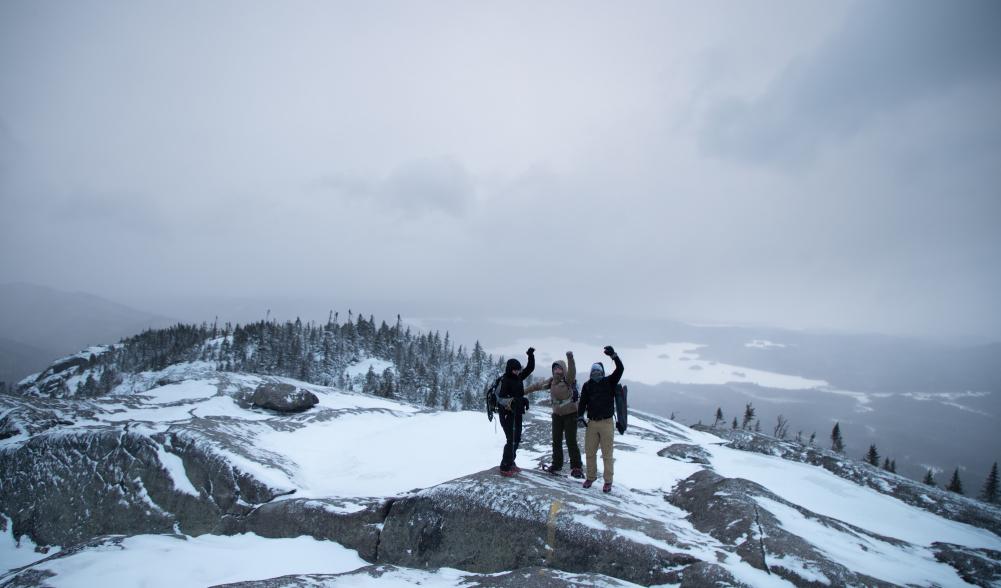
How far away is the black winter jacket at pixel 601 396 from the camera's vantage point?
11133 mm

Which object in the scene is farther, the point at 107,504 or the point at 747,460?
the point at 747,460

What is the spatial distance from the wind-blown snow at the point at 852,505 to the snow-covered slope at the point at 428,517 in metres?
0.10

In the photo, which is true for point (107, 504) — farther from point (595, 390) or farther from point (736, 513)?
point (736, 513)

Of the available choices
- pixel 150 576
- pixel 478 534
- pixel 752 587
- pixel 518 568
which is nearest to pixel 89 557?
pixel 150 576

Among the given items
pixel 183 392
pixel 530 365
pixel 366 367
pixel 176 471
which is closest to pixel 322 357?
pixel 366 367

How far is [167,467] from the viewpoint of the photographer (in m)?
18.2

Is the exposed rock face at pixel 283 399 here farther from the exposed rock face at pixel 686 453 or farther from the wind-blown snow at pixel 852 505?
the wind-blown snow at pixel 852 505

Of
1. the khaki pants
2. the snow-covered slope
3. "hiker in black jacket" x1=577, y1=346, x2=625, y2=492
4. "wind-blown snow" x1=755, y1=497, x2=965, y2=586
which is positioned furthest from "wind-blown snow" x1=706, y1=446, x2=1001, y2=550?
"hiker in black jacket" x1=577, y1=346, x2=625, y2=492

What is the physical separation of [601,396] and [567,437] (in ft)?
7.17

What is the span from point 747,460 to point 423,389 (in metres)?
119

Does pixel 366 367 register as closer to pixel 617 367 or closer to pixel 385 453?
pixel 385 453

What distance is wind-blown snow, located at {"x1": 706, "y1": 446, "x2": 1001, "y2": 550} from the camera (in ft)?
44.5

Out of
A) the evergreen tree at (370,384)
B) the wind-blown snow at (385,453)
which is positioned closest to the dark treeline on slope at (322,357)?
the evergreen tree at (370,384)

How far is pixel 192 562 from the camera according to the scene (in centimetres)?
1037
